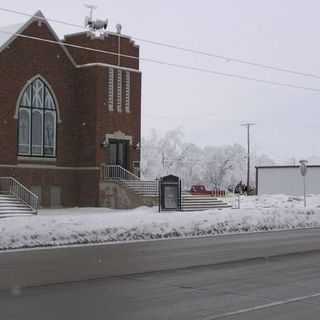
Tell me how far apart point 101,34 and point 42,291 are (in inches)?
1300

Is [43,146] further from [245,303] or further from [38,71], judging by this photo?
[245,303]

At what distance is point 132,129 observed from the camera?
1768 inches

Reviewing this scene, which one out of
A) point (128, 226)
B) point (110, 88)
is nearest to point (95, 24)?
point (110, 88)

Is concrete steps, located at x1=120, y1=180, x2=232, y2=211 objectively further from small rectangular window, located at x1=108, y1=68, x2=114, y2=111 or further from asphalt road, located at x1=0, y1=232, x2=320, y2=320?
asphalt road, located at x1=0, y1=232, x2=320, y2=320

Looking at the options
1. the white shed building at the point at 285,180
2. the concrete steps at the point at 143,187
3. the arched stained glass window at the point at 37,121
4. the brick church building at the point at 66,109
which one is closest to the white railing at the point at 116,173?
the brick church building at the point at 66,109

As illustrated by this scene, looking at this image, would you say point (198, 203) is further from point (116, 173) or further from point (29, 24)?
point (29, 24)

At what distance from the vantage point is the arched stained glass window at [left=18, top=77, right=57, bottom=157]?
40344 millimetres

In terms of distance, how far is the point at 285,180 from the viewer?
2813 inches

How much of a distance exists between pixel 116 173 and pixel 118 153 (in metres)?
1.68

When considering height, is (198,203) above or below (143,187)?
below

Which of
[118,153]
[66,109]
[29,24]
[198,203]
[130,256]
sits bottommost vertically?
[130,256]

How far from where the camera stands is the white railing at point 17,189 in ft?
123

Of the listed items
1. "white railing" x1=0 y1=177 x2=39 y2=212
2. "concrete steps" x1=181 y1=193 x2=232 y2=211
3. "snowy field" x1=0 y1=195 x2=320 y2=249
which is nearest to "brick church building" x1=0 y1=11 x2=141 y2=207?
"white railing" x1=0 y1=177 x2=39 y2=212

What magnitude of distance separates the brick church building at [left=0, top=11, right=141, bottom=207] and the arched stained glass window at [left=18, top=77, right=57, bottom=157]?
6 cm
